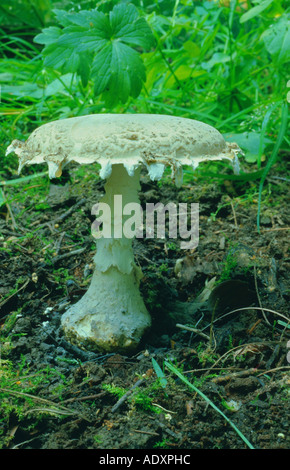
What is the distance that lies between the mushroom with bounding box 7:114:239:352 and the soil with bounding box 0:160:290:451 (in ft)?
0.40

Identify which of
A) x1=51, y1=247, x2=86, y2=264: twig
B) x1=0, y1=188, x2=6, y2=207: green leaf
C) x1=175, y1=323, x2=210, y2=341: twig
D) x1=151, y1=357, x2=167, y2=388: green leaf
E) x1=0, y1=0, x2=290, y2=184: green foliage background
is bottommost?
x1=175, y1=323, x2=210, y2=341: twig

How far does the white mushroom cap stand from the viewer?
5.43ft

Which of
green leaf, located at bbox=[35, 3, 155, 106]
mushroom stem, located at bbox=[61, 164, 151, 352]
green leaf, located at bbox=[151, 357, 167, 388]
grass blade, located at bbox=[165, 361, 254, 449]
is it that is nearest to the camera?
grass blade, located at bbox=[165, 361, 254, 449]

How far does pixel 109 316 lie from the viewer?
2289 millimetres

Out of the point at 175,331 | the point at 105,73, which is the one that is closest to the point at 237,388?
the point at 175,331

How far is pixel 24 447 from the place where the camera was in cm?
166

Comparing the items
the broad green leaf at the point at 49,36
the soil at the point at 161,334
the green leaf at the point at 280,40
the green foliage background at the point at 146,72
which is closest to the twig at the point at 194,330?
the soil at the point at 161,334

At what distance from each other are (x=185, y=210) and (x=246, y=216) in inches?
19.1

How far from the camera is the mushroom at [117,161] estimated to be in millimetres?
1667

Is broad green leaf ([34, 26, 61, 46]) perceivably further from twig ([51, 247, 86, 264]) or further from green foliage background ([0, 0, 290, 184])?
twig ([51, 247, 86, 264])

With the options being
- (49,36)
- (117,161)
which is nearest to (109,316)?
(117,161)

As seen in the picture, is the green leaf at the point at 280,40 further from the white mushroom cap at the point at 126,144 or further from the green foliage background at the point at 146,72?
the white mushroom cap at the point at 126,144

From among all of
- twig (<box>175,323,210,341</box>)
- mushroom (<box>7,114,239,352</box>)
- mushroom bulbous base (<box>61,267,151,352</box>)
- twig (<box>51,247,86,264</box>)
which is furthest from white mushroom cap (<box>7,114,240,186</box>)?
twig (<box>51,247,86,264</box>)

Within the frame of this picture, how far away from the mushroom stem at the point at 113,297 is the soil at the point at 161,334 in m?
0.08
